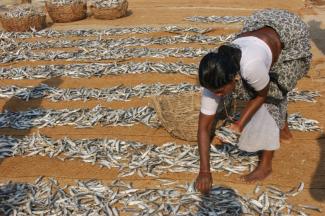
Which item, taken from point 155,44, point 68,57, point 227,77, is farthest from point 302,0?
point 227,77

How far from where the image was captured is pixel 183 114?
5.51 metres

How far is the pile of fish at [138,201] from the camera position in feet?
13.6

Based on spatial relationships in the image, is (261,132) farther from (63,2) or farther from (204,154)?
(63,2)

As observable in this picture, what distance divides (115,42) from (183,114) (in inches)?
229

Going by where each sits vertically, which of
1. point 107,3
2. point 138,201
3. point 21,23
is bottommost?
point 138,201

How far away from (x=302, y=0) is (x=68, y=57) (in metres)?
10.7

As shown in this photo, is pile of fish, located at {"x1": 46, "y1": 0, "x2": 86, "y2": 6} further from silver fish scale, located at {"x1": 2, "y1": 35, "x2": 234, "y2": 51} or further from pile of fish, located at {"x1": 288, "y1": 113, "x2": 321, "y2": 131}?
pile of fish, located at {"x1": 288, "y1": 113, "x2": 321, "y2": 131}

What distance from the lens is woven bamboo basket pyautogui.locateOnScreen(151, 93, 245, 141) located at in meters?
5.44

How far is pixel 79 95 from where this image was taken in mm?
7406

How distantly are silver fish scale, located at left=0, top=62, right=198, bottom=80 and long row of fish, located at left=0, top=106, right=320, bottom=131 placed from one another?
74.5 inches

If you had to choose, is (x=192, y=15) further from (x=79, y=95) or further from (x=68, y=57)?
(x=79, y=95)

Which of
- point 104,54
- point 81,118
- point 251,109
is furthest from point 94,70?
point 251,109

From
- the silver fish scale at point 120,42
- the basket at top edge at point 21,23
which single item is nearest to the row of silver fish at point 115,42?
the silver fish scale at point 120,42

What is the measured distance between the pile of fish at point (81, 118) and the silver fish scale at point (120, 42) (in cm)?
406
